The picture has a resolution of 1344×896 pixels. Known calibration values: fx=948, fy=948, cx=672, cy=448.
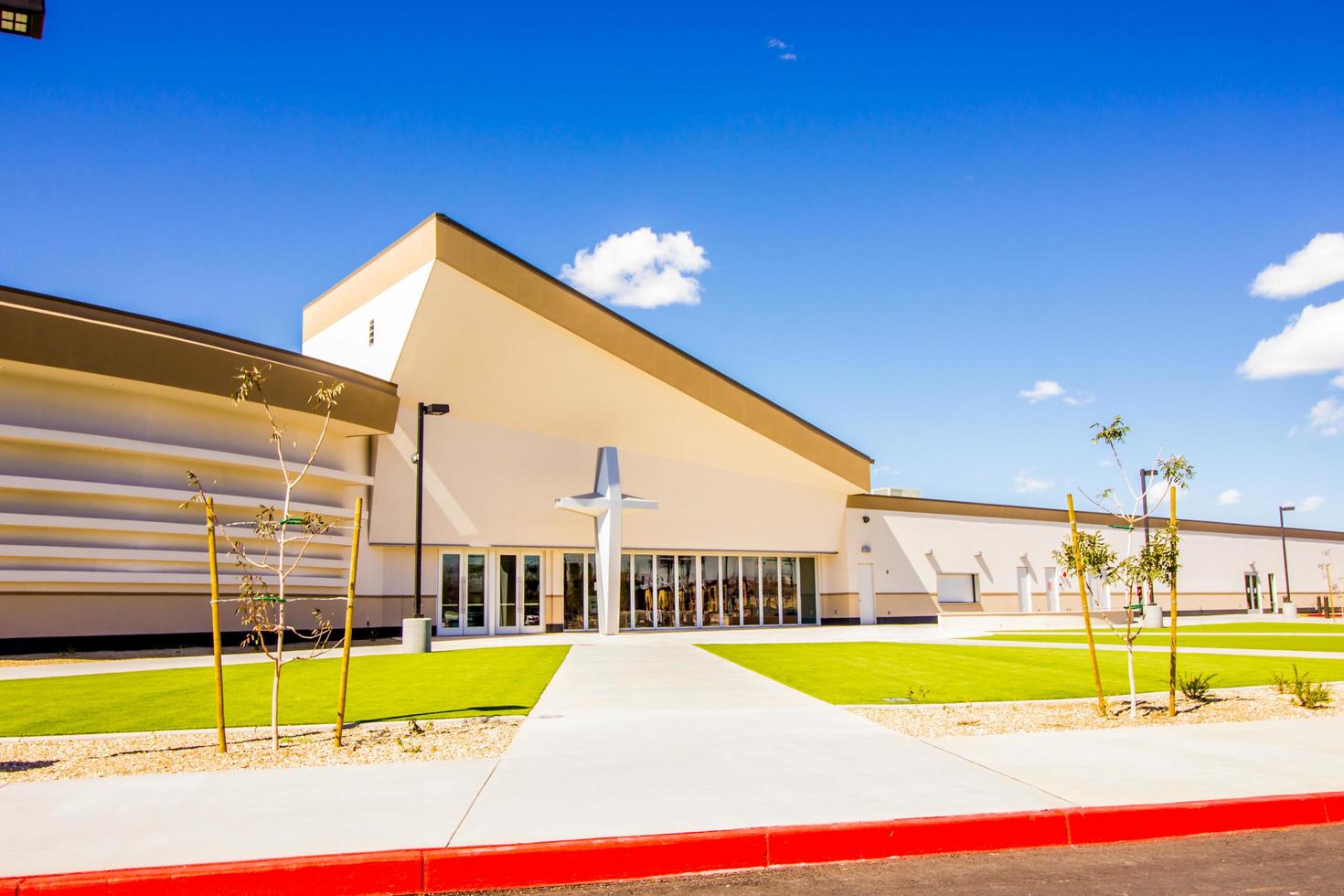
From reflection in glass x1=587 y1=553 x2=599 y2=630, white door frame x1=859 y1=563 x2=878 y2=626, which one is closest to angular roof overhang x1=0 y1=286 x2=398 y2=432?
reflection in glass x1=587 y1=553 x2=599 y2=630

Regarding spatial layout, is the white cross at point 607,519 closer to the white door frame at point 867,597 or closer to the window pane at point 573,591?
the window pane at point 573,591

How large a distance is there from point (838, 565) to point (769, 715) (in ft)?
101

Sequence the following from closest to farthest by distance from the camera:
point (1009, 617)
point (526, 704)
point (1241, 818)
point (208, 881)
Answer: point (208, 881)
point (1241, 818)
point (526, 704)
point (1009, 617)

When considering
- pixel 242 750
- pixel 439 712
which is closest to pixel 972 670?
pixel 439 712

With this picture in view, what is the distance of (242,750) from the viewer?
9.64m

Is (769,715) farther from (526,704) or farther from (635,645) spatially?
(635,645)

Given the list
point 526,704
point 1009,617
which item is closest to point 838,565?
point 1009,617

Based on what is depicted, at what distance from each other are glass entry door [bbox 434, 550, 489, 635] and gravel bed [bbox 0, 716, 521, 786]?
21152mm

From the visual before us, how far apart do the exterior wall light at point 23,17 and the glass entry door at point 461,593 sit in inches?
999

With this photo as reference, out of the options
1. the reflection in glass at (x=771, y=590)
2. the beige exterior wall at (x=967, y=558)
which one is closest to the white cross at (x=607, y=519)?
the reflection in glass at (x=771, y=590)

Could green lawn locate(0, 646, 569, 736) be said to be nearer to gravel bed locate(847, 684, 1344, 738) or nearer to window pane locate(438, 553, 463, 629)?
gravel bed locate(847, 684, 1344, 738)

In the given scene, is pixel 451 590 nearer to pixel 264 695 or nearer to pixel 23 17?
pixel 264 695

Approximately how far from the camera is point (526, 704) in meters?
13.0

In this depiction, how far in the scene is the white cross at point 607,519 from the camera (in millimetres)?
31219
